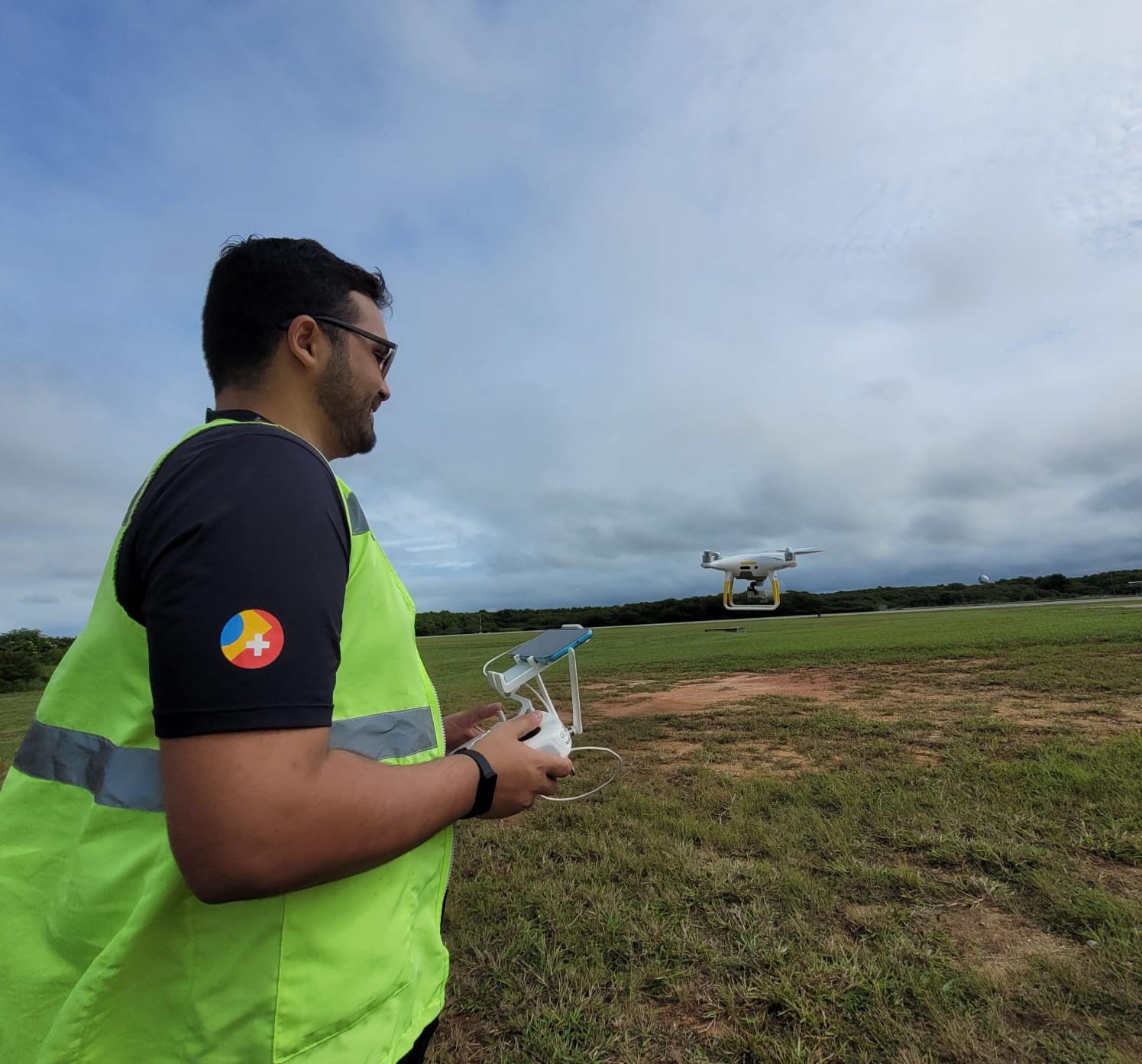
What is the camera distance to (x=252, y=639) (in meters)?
0.77

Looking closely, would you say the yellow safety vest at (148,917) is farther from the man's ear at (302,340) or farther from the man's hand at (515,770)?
the man's ear at (302,340)

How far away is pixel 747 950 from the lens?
273 cm

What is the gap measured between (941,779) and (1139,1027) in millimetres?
2778

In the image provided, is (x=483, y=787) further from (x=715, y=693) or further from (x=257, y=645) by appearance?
(x=715, y=693)

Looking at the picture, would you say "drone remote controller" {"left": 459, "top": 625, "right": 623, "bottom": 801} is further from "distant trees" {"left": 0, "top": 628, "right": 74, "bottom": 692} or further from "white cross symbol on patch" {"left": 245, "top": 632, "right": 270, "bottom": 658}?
"distant trees" {"left": 0, "top": 628, "right": 74, "bottom": 692}

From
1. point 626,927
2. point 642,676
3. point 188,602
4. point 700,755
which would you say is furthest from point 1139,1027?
point 642,676

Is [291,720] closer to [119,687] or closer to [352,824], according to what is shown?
[352,824]

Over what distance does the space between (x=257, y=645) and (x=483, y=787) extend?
0.48 meters

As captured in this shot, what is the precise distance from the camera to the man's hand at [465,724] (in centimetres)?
177

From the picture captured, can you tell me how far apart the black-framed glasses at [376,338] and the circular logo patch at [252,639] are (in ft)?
2.27

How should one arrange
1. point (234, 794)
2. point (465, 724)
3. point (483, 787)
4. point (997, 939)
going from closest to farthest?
A: point (234, 794) → point (483, 787) → point (465, 724) → point (997, 939)

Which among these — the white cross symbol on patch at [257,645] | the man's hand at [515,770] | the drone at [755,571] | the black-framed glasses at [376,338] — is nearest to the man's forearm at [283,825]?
the white cross symbol on patch at [257,645]

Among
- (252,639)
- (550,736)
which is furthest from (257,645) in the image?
(550,736)

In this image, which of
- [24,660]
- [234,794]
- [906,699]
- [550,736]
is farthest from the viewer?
[24,660]
